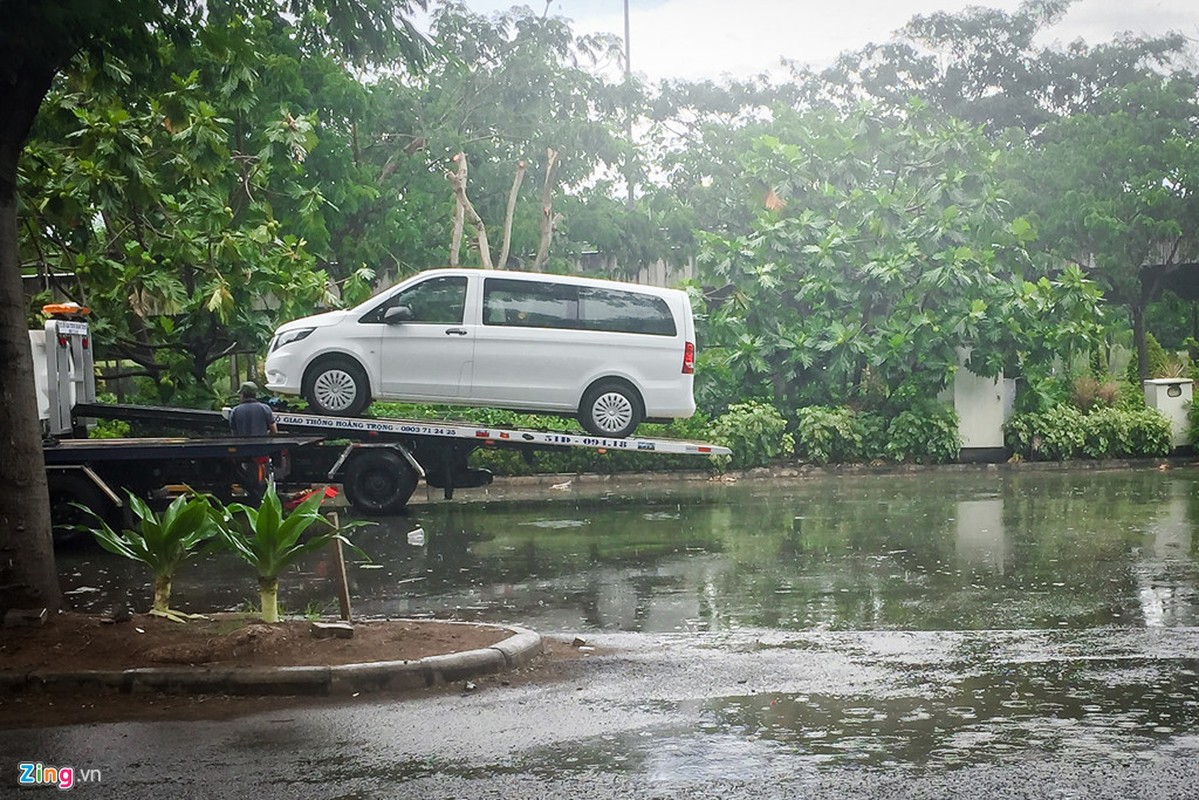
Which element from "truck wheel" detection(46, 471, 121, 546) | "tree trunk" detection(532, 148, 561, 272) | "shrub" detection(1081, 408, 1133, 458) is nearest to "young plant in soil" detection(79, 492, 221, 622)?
"truck wheel" detection(46, 471, 121, 546)

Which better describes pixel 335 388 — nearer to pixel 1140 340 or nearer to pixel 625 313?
pixel 625 313

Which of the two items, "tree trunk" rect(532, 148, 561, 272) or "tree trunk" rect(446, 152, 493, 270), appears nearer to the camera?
"tree trunk" rect(446, 152, 493, 270)

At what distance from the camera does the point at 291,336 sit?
18.2 metres

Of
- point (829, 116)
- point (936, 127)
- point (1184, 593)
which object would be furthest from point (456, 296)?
point (829, 116)

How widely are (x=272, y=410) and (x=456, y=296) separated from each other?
277 cm

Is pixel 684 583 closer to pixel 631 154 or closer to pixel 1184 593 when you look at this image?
pixel 1184 593

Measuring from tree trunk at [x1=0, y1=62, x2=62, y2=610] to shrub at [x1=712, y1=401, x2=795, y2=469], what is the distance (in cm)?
1707

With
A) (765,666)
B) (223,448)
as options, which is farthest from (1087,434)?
(765,666)

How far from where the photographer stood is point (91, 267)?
20.3 metres

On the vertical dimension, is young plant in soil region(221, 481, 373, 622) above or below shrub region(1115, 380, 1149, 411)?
below

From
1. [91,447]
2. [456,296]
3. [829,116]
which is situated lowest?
[91,447]

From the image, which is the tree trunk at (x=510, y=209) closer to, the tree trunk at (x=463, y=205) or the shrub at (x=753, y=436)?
the tree trunk at (x=463, y=205)

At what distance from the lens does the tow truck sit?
51.1ft

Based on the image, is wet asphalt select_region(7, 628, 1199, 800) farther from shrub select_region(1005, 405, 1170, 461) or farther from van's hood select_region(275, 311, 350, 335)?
shrub select_region(1005, 405, 1170, 461)
